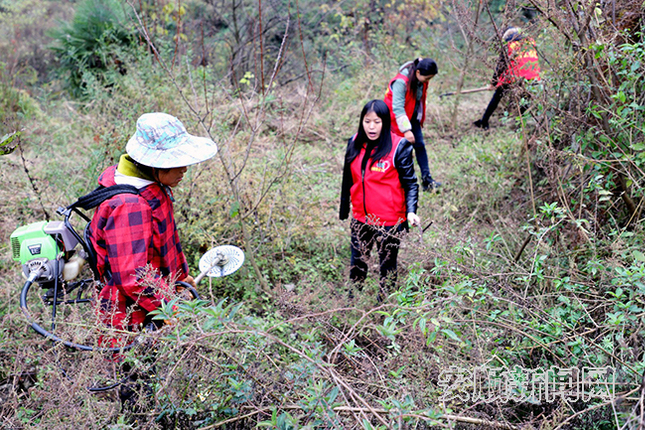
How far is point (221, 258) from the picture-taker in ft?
8.38

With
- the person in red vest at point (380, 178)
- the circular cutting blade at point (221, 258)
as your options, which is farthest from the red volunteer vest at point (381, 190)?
the circular cutting blade at point (221, 258)

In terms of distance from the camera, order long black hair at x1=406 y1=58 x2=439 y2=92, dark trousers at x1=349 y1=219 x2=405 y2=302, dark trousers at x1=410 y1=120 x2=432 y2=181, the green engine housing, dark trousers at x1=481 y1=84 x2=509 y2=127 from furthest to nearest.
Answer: dark trousers at x1=481 y1=84 x2=509 y2=127
dark trousers at x1=410 y1=120 x2=432 y2=181
long black hair at x1=406 y1=58 x2=439 y2=92
dark trousers at x1=349 y1=219 x2=405 y2=302
the green engine housing

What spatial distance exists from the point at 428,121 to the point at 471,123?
2.20 ft

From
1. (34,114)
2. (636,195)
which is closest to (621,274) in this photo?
(636,195)

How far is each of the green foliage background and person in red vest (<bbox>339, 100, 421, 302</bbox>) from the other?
0.80 ft

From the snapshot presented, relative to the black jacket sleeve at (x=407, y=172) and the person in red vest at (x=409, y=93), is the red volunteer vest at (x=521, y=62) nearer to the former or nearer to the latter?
the black jacket sleeve at (x=407, y=172)

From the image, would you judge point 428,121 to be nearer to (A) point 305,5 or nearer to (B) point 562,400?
(A) point 305,5

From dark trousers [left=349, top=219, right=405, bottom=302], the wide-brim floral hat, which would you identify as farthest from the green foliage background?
the wide-brim floral hat

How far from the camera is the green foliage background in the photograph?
70.1 inches

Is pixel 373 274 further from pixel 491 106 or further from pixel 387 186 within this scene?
pixel 491 106

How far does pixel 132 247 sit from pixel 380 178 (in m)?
1.75

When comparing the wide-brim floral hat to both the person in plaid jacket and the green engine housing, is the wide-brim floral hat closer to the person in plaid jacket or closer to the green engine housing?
the person in plaid jacket

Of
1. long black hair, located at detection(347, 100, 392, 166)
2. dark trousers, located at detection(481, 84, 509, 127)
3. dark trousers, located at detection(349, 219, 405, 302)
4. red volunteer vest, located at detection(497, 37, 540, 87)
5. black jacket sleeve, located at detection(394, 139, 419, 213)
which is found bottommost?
dark trousers, located at detection(349, 219, 405, 302)

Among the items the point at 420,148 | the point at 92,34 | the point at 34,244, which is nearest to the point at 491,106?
the point at 420,148
